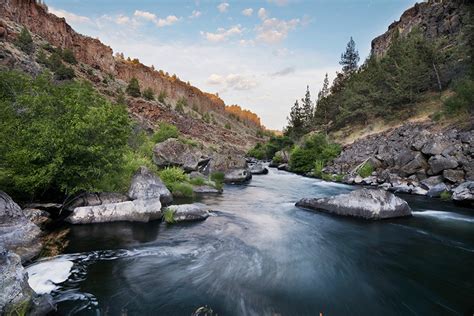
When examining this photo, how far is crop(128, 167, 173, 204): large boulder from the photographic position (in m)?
12.3

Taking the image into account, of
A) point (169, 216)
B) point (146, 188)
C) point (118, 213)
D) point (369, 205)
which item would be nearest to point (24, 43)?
point (146, 188)

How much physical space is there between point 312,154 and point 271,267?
2998 centimetres

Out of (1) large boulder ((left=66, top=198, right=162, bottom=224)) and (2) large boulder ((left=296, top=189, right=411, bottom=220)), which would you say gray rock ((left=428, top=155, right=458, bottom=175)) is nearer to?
(2) large boulder ((left=296, top=189, right=411, bottom=220))

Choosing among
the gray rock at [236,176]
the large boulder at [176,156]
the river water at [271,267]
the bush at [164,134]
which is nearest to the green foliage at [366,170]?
the gray rock at [236,176]

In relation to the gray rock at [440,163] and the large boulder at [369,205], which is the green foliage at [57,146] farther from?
the gray rock at [440,163]

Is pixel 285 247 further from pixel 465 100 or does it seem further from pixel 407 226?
pixel 465 100

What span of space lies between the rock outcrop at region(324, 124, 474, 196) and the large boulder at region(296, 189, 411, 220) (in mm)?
6917

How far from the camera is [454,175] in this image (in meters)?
16.8

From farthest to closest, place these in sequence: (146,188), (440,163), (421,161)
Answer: (421,161)
(440,163)
(146,188)

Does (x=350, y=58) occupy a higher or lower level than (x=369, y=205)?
higher

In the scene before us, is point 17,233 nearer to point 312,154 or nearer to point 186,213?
point 186,213

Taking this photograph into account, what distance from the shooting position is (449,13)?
48625 millimetres

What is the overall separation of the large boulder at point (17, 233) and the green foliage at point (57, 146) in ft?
6.46

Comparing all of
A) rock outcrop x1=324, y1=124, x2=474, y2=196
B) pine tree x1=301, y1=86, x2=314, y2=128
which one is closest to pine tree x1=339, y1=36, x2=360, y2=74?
pine tree x1=301, y1=86, x2=314, y2=128
